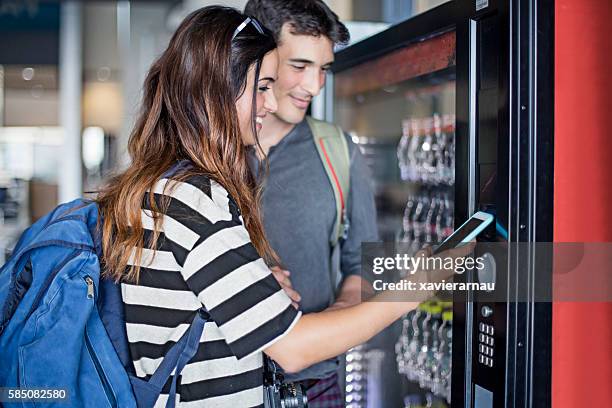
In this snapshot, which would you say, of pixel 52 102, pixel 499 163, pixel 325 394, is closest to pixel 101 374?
pixel 499 163

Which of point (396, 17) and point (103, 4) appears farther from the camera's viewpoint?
point (103, 4)

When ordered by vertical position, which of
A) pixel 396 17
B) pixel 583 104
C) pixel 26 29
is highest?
pixel 26 29

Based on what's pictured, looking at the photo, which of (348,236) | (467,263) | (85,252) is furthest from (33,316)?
(348,236)

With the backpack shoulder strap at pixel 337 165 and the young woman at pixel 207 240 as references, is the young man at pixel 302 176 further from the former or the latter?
the young woman at pixel 207 240

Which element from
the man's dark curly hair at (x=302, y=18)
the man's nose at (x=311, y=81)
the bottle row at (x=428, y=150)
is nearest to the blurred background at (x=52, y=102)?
the bottle row at (x=428, y=150)

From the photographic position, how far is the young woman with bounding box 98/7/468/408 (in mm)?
1212

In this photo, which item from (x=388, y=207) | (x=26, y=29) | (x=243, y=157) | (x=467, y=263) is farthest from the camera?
(x=26, y=29)

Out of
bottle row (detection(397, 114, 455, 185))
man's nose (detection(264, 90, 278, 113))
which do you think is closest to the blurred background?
bottle row (detection(397, 114, 455, 185))

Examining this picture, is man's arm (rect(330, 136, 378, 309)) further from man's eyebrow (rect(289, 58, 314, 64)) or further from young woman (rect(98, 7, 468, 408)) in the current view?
young woman (rect(98, 7, 468, 408))

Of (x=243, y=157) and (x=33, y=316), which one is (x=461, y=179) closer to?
(x=243, y=157)

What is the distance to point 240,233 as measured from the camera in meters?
1.23

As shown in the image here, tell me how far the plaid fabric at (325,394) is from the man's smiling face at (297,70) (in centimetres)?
77

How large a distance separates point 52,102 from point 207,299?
4.44m

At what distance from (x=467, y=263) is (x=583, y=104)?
39cm
